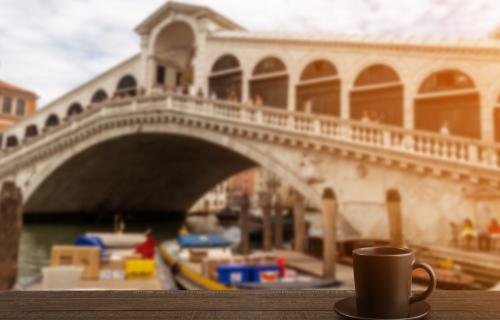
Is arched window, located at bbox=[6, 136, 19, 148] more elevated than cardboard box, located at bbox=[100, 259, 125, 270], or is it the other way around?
arched window, located at bbox=[6, 136, 19, 148]

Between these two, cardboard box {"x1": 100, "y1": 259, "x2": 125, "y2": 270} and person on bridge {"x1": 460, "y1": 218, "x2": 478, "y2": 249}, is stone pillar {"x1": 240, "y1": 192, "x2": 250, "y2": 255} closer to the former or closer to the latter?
person on bridge {"x1": 460, "y1": 218, "x2": 478, "y2": 249}

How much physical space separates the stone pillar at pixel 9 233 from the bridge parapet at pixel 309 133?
7.95 m

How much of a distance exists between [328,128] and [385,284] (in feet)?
42.2

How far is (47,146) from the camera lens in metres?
21.0

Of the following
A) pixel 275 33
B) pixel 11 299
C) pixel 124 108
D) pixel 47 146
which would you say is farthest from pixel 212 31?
pixel 11 299

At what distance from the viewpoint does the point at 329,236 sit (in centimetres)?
797

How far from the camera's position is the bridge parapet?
10.7m

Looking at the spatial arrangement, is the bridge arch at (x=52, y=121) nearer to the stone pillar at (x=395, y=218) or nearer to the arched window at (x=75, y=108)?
the arched window at (x=75, y=108)

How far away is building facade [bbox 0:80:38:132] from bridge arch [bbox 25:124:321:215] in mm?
17435

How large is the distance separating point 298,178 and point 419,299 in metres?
12.8

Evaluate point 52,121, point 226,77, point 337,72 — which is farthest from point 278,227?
point 52,121

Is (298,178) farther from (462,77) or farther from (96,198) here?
(96,198)

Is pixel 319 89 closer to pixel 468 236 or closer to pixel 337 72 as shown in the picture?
pixel 337 72

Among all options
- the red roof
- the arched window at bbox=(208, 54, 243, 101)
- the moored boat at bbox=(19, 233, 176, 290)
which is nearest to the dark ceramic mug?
the moored boat at bbox=(19, 233, 176, 290)
